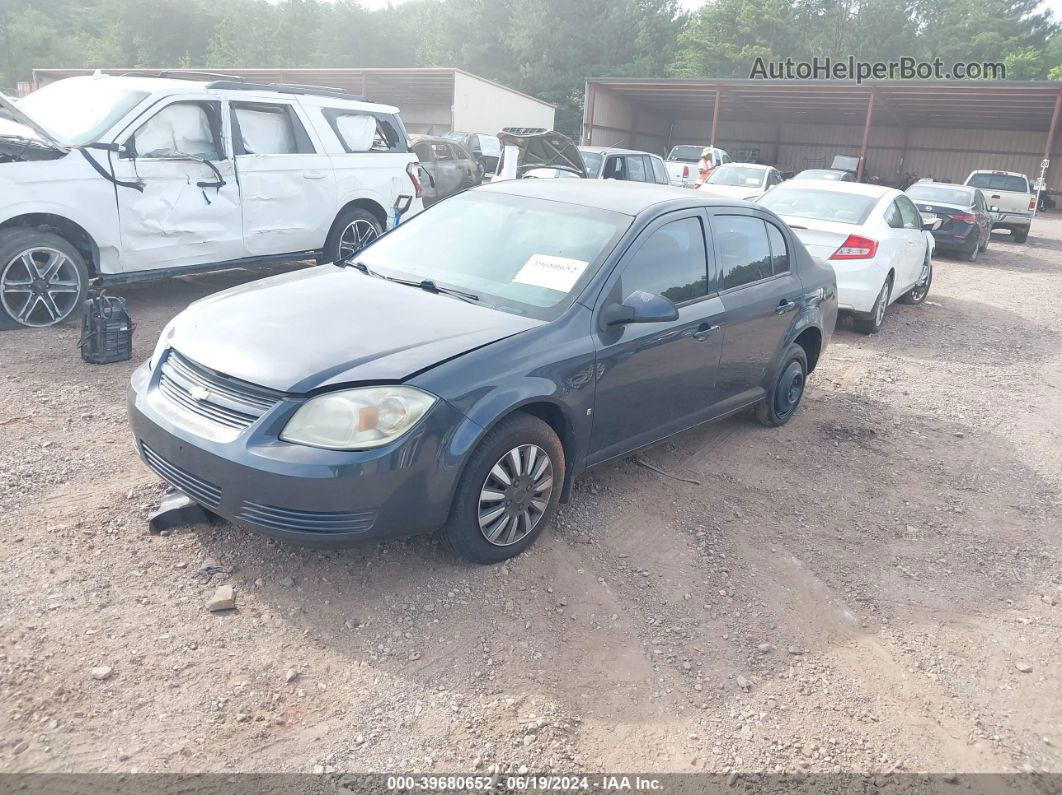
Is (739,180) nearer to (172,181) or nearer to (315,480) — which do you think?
(172,181)

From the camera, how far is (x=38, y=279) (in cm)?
644

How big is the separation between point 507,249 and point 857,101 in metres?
31.6

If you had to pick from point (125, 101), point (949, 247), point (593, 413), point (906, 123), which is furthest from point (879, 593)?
point (906, 123)

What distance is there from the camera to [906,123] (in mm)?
35312

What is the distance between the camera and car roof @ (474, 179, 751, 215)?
446 centimetres

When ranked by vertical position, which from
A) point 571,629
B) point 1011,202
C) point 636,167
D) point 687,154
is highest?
point 687,154

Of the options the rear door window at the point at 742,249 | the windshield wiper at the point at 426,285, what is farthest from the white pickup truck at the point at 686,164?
the windshield wiper at the point at 426,285

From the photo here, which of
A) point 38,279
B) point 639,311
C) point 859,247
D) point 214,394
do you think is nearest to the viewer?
point 214,394

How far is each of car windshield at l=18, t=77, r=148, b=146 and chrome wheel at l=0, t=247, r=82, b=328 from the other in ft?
3.28

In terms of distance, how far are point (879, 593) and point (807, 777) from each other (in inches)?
55.7

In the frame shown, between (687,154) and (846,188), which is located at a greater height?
(687,154)

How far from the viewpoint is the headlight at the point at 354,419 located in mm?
3133

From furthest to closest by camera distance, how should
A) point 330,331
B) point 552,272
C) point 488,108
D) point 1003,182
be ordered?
point 488,108 < point 1003,182 < point 552,272 < point 330,331

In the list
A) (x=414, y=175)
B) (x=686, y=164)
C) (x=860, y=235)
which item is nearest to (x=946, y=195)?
(x=686, y=164)
